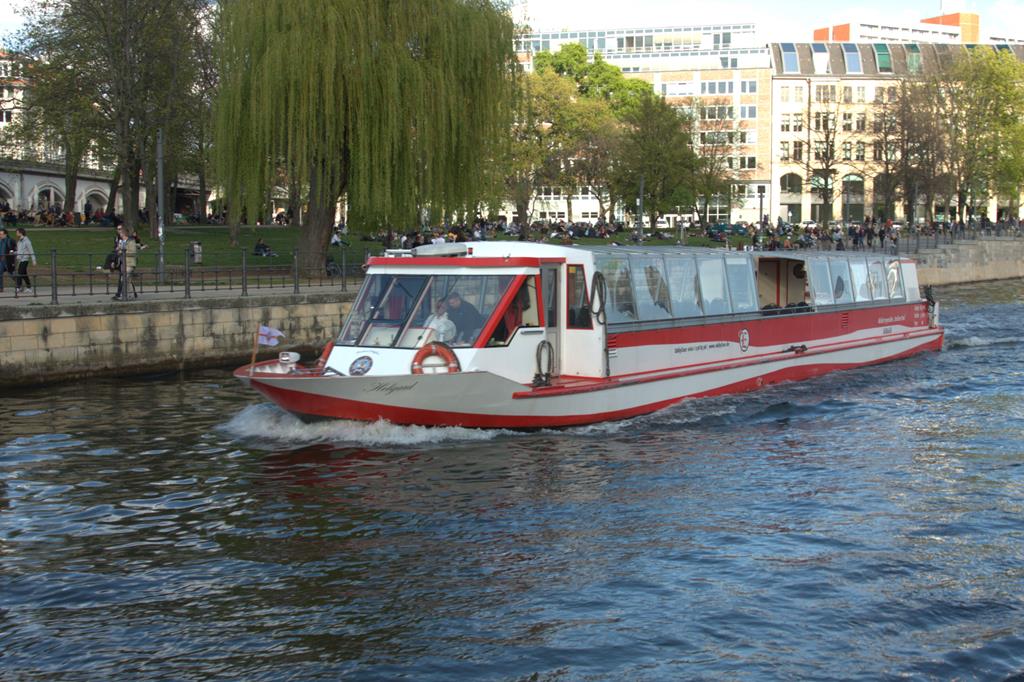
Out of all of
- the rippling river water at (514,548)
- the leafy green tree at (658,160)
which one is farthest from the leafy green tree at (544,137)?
the rippling river water at (514,548)

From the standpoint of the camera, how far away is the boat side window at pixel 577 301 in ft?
63.4

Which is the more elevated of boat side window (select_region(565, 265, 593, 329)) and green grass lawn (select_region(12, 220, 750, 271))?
green grass lawn (select_region(12, 220, 750, 271))

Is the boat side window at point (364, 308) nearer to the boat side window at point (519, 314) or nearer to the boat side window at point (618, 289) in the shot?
the boat side window at point (519, 314)

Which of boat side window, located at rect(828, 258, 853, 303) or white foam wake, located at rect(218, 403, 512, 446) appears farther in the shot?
boat side window, located at rect(828, 258, 853, 303)

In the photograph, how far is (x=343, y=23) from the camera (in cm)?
3422

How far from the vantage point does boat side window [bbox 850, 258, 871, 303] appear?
92.6 feet

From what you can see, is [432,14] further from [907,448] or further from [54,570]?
[54,570]

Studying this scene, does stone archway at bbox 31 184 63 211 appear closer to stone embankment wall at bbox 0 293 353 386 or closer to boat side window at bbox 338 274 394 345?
stone embankment wall at bbox 0 293 353 386

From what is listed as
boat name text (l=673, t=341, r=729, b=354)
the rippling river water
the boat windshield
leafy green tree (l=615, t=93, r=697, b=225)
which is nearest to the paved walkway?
the rippling river water

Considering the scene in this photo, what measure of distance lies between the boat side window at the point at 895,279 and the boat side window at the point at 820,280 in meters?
3.37

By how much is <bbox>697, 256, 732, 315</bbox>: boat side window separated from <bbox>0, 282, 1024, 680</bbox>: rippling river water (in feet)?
9.20

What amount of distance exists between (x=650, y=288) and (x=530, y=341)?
144 inches

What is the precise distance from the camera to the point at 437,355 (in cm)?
1758

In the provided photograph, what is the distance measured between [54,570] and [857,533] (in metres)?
8.37
